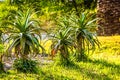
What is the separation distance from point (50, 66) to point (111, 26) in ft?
26.8

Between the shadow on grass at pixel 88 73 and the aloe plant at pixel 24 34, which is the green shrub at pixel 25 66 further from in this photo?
the shadow on grass at pixel 88 73

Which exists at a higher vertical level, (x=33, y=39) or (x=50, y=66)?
(x=33, y=39)

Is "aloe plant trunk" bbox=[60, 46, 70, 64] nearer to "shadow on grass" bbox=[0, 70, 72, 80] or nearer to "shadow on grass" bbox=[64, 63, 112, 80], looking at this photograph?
"shadow on grass" bbox=[64, 63, 112, 80]

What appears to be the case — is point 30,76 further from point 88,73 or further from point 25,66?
point 88,73

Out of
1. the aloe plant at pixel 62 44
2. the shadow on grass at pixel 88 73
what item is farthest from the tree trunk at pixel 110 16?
the aloe plant at pixel 62 44

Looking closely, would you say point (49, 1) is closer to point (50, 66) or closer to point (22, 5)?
point (22, 5)

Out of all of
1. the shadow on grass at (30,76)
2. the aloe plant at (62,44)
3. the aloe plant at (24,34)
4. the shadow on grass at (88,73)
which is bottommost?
the shadow on grass at (88,73)

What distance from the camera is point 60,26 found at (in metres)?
12.9

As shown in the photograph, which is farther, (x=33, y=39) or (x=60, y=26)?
(x=60, y=26)

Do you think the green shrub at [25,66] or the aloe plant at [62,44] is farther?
the aloe plant at [62,44]

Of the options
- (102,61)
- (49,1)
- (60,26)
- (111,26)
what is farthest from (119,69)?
(49,1)

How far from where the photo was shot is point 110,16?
771 inches

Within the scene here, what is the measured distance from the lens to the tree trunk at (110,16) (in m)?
19.5

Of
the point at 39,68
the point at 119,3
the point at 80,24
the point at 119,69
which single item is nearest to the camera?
the point at 39,68
